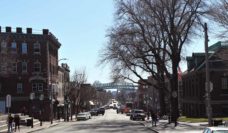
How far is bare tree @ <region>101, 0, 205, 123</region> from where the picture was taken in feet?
208

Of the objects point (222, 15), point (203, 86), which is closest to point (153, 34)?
point (203, 86)

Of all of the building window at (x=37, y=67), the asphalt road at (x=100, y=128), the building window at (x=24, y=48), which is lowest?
the asphalt road at (x=100, y=128)

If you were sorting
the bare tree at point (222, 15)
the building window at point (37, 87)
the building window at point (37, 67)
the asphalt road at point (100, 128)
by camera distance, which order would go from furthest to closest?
the building window at point (37, 67), the building window at point (37, 87), the asphalt road at point (100, 128), the bare tree at point (222, 15)

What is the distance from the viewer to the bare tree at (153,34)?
63.5 meters

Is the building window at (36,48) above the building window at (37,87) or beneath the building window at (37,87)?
above

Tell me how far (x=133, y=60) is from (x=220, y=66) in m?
12.2

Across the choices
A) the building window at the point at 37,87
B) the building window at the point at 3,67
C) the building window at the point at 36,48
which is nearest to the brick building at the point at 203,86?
the building window at the point at 37,87

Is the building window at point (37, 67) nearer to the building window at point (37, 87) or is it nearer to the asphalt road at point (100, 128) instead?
the building window at point (37, 87)

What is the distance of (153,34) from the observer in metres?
67.7

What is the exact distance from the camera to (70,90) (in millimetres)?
109188

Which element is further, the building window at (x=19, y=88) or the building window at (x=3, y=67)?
the building window at (x=19, y=88)

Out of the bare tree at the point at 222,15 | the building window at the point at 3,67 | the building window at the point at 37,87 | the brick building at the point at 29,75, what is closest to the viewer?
the bare tree at the point at 222,15

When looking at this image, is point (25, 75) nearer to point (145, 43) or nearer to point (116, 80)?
point (116, 80)

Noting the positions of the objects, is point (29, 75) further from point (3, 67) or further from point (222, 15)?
point (222, 15)
